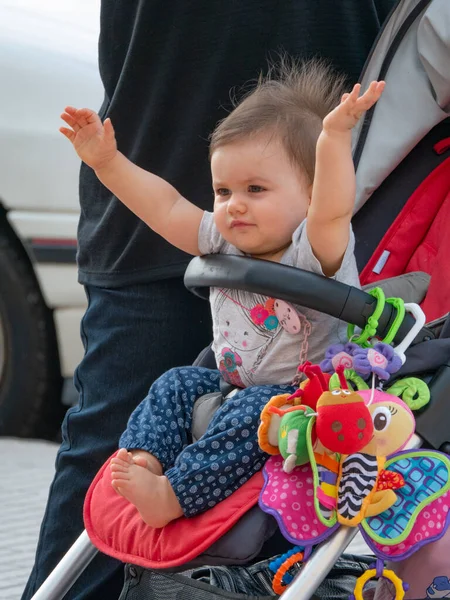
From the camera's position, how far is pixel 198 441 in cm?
192

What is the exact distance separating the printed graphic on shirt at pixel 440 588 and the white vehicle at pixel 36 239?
2.70 metres

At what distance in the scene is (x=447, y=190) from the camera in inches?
95.2

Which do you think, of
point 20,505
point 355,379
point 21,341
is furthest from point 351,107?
point 21,341

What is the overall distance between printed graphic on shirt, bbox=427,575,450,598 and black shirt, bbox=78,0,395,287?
0.96 meters

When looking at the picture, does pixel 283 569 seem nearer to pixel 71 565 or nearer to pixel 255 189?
pixel 71 565

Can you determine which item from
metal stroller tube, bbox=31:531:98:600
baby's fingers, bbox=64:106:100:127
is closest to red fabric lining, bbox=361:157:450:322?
baby's fingers, bbox=64:106:100:127

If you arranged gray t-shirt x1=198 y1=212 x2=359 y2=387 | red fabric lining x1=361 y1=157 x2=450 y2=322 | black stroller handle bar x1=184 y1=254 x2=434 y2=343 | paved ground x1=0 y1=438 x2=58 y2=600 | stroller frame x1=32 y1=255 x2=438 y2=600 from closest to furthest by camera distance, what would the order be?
stroller frame x1=32 y1=255 x2=438 y2=600
black stroller handle bar x1=184 y1=254 x2=434 y2=343
gray t-shirt x1=198 y1=212 x2=359 y2=387
red fabric lining x1=361 y1=157 x2=450 y2=322
paved ground x1=0 y1=438 x2=58 y2=600

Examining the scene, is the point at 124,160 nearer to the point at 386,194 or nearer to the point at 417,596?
the point at 386,194

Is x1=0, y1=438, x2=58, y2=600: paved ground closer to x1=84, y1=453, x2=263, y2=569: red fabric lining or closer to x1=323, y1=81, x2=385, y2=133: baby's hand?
x1=84, y1=453, x2=263, y2=569: red fabric lining

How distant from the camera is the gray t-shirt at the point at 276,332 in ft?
6.54

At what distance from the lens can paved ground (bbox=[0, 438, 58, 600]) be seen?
342 cm

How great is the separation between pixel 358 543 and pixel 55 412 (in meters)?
1.42

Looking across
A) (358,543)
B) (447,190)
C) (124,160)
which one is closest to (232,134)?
(124,160)

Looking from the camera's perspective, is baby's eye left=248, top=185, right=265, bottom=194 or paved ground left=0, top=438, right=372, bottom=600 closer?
baby's eye left=248, top=185, right=265, bottom=194
